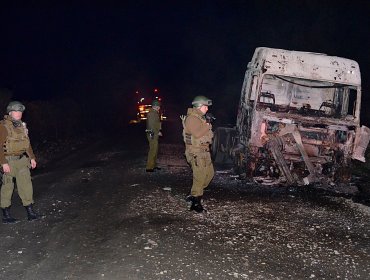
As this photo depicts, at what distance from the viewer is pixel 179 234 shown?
5.46 metres

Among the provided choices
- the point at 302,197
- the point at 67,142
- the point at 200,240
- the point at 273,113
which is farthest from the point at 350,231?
the point at 67,142

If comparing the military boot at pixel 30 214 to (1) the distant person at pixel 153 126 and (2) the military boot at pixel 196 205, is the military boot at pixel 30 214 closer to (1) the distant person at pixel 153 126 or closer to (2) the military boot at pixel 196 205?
(2) the military boot at pixel 196 205

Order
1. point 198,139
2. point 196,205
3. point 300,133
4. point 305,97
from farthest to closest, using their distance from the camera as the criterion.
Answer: point 305,97, point 300,133, point 196,205, point 198,139

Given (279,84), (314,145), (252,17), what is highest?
(252,17)

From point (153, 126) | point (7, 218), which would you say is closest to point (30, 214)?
point (7, 218)

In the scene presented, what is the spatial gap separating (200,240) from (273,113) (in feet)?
13.1

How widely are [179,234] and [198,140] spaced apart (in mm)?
1645

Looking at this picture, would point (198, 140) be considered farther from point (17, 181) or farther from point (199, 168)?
point (17, 181)

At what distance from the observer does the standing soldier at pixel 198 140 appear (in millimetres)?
6273

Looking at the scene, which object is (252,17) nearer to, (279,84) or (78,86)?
(78,86)

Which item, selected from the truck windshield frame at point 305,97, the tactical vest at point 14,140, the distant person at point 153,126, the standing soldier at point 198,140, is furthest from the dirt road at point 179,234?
the truck windshield frame at point 305,97

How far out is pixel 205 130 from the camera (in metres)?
6.27

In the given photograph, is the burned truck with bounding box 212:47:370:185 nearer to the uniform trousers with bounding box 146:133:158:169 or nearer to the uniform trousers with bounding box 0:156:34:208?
the uniform trousers with bounding box 146:133:158:169

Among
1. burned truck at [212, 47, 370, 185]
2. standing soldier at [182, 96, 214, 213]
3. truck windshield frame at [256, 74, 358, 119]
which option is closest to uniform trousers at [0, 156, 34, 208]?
standing soldier at [182, 96, 214, 213]
